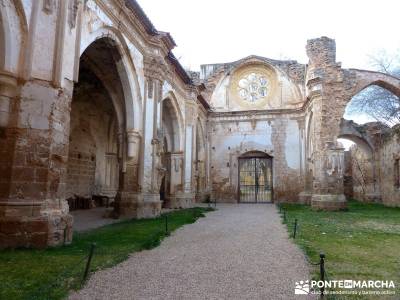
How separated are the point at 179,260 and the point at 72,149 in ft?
36.9

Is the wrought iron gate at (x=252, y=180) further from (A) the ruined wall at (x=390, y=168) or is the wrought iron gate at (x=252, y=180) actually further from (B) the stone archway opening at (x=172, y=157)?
(B) the stone archway opening at (x=172, y=157)

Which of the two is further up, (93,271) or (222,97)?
(222,97)

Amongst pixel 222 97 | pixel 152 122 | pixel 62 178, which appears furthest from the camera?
pixel 222 97

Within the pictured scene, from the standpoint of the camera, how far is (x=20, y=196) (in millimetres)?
5758

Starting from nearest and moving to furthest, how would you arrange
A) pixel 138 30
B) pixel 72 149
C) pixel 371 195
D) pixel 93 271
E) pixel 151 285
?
pixel 151 285 → pixel 93 271 → pixel 138 30 → pixel 72 149 → pixel 371 195

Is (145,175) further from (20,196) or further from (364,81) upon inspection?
(364,81)

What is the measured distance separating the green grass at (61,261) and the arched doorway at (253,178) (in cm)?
1524

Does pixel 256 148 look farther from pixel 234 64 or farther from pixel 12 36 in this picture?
pixel 12 36

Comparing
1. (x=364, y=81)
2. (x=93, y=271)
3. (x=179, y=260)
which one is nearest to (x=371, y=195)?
(x=364, y=81)

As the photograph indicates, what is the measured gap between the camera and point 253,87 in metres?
23.4

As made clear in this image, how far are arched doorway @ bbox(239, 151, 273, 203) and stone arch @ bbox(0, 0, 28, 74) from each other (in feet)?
58.1

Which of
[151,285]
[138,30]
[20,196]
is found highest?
[138,30]

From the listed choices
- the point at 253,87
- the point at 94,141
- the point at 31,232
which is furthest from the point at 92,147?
the point at 253,87

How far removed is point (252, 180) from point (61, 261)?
2006cm
